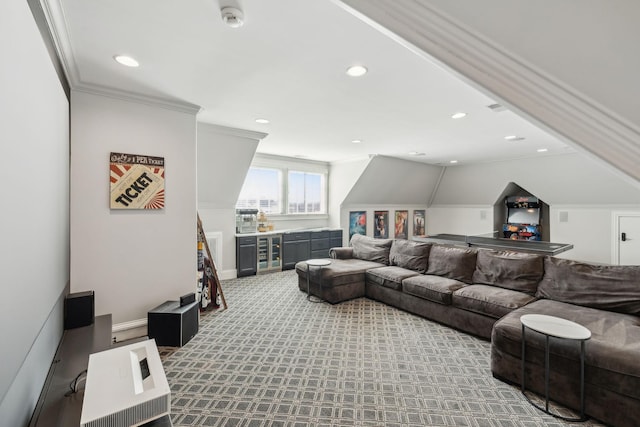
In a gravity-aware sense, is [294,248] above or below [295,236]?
below

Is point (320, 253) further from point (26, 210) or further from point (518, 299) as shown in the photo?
point (26, 210)

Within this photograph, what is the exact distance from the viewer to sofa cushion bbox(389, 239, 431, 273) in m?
4.26

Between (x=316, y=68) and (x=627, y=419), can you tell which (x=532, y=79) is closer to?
(x=316, y=68)

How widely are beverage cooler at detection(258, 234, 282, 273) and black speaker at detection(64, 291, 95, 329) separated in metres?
3.43

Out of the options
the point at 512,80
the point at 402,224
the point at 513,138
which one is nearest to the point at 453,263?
the point at 513,138

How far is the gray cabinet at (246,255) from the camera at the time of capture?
218 inches

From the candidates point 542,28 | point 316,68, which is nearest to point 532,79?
point 542,28

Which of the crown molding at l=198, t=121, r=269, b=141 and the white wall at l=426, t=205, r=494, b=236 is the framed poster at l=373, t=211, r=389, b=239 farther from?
the crown molding at l=198, t=121, r=269, b=141

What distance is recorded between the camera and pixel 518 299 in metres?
2.96

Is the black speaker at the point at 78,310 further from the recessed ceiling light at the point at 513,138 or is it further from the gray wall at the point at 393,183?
the recessed ceiling light at the point at 513,138

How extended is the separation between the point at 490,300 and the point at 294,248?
4.13 meters

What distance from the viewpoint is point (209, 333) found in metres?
3.19

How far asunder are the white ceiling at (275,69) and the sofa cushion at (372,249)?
6.26ft

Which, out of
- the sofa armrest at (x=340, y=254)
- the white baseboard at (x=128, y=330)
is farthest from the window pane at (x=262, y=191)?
the white baseboard at (x=128, y=330)
